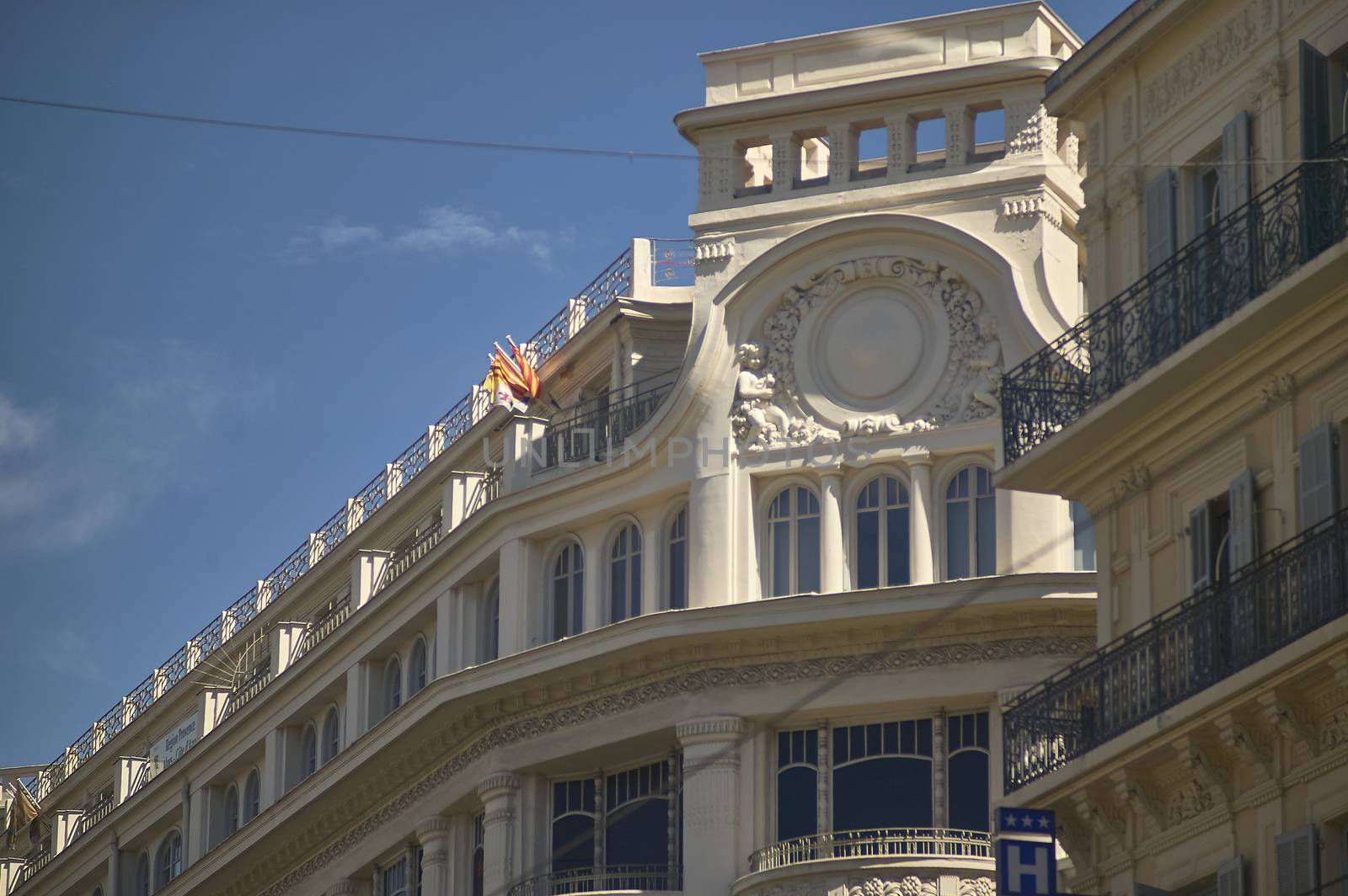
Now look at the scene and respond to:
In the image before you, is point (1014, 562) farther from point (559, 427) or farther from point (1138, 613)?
point (1138, 613)

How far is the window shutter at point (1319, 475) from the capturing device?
27844 millimetres

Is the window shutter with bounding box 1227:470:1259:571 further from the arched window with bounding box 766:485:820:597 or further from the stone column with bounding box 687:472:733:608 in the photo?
the stone column with bounding box 687:472:733:608

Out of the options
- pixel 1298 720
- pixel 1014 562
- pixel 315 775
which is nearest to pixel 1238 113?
pixel 1298 720

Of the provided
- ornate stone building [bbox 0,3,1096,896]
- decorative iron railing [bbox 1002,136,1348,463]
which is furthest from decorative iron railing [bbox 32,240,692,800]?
decorative iron railing [bbox 1002,136,1348,463]

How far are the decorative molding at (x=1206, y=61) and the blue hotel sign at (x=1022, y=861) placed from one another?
22.9ft

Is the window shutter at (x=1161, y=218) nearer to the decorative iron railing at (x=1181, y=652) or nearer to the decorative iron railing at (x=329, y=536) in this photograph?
the decorative iron railing at (x=1181, y=652)

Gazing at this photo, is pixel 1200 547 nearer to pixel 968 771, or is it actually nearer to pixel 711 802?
pixel 968 771

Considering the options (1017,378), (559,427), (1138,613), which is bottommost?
(1138,613)

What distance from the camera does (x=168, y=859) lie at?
203ft

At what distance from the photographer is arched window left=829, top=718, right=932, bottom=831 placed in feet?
145

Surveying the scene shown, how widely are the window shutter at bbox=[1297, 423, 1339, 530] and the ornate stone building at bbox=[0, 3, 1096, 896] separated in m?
15.3

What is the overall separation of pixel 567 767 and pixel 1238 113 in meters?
20.3

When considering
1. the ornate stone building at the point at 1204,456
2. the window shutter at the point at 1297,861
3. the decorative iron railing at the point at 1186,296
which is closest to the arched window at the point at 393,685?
the decorative iron railing at the point at 1186,296

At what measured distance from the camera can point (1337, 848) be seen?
87.7 ft
